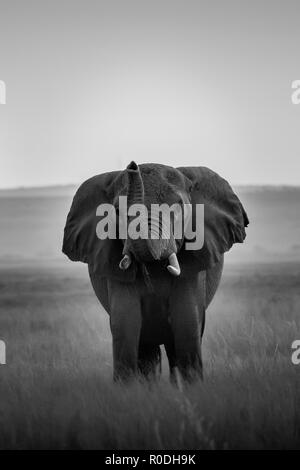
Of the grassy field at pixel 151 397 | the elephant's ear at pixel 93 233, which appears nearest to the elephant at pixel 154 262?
the elephant's ear at pixel 93 233

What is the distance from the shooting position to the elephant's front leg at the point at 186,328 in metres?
9.93

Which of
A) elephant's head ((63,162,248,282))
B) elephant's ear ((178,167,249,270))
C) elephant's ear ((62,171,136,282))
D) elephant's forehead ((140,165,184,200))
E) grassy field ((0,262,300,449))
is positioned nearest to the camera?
grassy field ((0,262,300,449))

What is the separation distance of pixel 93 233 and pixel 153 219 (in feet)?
4.64

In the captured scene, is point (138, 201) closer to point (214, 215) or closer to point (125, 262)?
point (125, 262)

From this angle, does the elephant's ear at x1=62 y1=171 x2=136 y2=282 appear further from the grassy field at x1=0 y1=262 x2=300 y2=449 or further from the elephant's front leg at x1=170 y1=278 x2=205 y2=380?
the grassy field at x1=0 y1=262 x2=300 y2=449

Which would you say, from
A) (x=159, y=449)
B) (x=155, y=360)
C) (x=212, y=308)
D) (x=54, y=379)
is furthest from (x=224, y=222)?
(x=212, y=308)

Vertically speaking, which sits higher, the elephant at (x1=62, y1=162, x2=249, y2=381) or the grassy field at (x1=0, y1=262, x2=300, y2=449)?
the elephant at (x1=62, y1=162, x2=249, y2=381)

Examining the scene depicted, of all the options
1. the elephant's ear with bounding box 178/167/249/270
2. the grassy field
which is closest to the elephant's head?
the elephant's ear with bounding box 178/167/249/270

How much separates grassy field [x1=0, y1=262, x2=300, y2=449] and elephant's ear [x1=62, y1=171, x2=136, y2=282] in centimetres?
109

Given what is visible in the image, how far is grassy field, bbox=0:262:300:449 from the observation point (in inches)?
335

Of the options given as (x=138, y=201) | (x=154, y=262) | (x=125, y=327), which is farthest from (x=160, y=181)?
(x=125, y=327)

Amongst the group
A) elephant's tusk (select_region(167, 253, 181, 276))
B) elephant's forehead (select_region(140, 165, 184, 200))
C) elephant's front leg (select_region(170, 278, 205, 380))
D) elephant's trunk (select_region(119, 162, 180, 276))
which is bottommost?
elephant's front leg (select_region(170, 278, 205, 380))

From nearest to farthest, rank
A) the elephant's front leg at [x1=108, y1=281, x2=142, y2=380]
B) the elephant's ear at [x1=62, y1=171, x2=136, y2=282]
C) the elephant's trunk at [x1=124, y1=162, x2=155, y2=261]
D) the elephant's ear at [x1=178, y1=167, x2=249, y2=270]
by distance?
the elephant's trunk at [x1=124, y1=162, x2=155, y2=261] < the elephant's front leg at [x1=108, y1=281, x2=142, y2=380] < the elephant's ear at [x1=62, y1=171, x2=136, y2=282] < the elephant's ear at [x1=178, y1=167, x2=249, y2=270]

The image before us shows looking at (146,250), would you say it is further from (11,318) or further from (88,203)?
(11,318)
